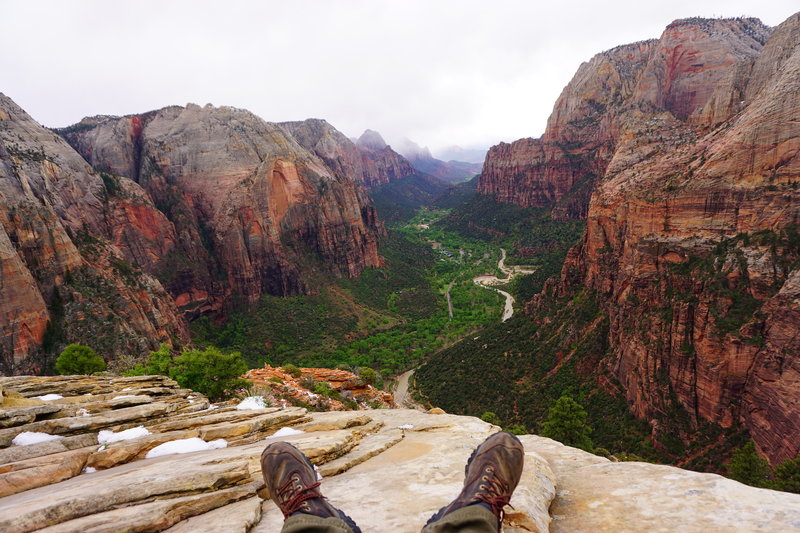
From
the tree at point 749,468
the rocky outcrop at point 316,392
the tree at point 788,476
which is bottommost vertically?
the tree at point 749,468

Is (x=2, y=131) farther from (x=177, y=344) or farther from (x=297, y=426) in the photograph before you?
(x=297, y=426)

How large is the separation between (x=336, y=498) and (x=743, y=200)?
43.9 meters

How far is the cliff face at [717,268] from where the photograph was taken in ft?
92.4

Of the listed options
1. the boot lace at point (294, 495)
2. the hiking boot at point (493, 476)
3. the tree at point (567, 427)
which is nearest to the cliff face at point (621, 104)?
the tree at point (567, 427)

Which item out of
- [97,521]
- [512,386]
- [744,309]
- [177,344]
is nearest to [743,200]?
[744,309]

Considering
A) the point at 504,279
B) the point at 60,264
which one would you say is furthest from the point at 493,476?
the point at 504,279

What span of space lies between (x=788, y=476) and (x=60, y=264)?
2683 inches

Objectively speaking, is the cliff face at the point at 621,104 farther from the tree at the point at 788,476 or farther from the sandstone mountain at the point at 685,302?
the tree at the point at 788,476

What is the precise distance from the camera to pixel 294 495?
4953 mm

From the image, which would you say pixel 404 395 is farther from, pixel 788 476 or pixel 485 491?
pixel 485 491

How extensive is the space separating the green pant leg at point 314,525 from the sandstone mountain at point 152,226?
1836 inches

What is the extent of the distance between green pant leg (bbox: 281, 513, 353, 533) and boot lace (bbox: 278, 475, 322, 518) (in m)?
0.52

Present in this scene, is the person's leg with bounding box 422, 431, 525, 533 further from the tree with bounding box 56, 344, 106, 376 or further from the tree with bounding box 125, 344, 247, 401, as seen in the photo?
the tree with bounding box 56, 344, 106, 376

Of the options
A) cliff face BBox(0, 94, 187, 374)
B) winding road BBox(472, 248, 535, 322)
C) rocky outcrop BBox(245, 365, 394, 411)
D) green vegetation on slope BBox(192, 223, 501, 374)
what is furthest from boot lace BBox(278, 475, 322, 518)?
winding road BBox(472, 248, 535, 322)
